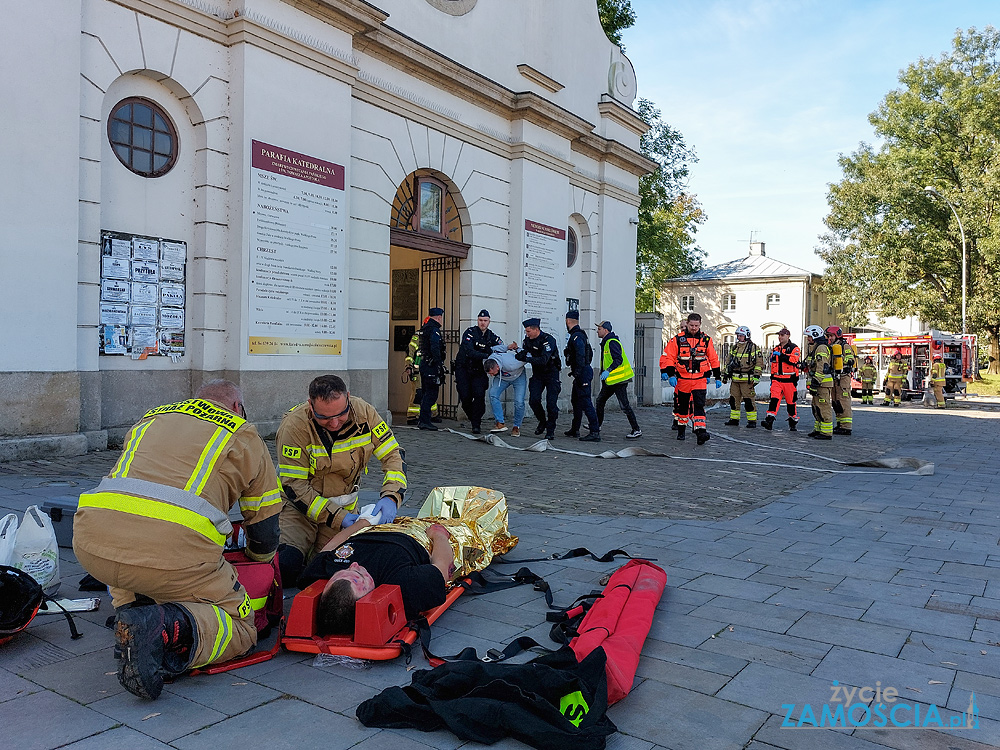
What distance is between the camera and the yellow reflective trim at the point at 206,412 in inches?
138

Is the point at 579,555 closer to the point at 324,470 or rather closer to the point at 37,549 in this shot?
the point at 324,470

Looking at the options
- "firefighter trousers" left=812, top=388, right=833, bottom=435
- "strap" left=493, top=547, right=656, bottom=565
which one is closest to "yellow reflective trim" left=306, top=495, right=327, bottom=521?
"strap" left=493, top=547, right=656, bottom=565

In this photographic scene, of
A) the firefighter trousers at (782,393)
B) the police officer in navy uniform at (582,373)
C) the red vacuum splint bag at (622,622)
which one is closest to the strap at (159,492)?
the red vacuum splint bag at (622,622)

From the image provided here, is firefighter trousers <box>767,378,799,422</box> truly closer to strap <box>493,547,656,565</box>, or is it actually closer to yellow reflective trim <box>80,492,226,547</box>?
strap <box>493,547,656,565</box>

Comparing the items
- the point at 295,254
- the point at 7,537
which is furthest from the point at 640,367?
the point at 7,537

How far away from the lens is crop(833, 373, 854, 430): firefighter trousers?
14.3 meters

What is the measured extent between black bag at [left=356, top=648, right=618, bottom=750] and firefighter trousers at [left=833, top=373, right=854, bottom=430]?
497 inches

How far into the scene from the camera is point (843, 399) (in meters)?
14.6

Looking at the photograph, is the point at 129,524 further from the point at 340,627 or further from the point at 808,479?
the point at 808,479

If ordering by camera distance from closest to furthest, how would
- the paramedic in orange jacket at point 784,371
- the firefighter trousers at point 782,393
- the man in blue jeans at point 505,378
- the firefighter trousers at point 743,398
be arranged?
the man in blue jeans at point 505,378 < the paramedic in orange jacket at point 784,371 < the firefighter trousers at point 782,393 < the firefighter trousers at point 743,398

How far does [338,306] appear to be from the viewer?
11.5 m

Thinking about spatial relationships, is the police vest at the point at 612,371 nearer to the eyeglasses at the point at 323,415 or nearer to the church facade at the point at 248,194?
the church facade at the point at 248,194

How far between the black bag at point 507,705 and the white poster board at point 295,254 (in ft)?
26.4

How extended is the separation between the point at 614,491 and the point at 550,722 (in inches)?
218
